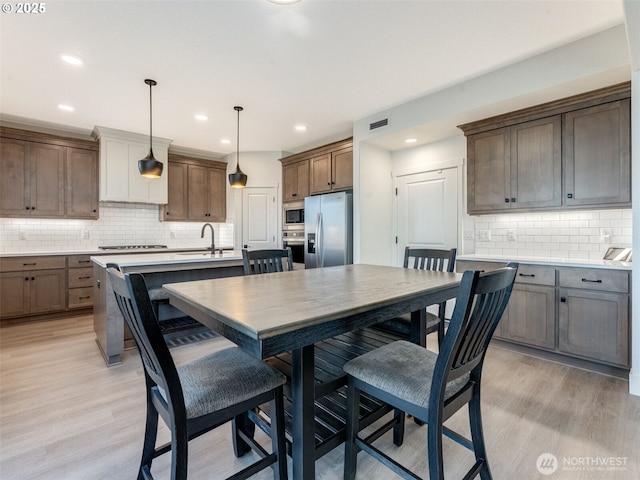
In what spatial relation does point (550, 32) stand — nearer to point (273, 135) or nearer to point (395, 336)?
point (395, 336)

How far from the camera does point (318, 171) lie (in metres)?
4.75

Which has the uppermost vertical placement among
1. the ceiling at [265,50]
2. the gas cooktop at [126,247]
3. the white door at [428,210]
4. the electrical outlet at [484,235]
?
the ceiling at [265,50]

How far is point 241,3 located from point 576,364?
3800 mm

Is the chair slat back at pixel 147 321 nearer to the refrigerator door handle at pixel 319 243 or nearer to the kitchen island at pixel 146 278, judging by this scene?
the kitchen island at pixel 146 278

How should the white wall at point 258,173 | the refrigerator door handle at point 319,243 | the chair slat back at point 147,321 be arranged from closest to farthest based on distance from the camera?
the chair slat back at point 147,321
the refrigerator door handle at point 319,243
the white wall at point 258,173

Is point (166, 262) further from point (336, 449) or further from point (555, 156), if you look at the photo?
point (555, 156)

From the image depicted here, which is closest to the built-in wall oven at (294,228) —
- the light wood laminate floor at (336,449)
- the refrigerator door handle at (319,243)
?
the refrigerator door handle at (319,243)

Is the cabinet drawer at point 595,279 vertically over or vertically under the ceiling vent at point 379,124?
under

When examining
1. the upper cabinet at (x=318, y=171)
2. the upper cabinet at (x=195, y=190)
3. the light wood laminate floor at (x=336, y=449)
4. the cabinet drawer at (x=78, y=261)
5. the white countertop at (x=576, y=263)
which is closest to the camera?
the light wood laminate floor at (x=336, y=449)

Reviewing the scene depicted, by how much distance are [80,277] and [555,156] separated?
5.75 metres

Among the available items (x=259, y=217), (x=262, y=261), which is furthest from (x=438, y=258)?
(x=259, y=217)

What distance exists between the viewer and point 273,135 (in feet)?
15.5

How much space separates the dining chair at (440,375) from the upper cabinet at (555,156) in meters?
2.20

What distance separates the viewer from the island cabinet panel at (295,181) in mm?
4988
